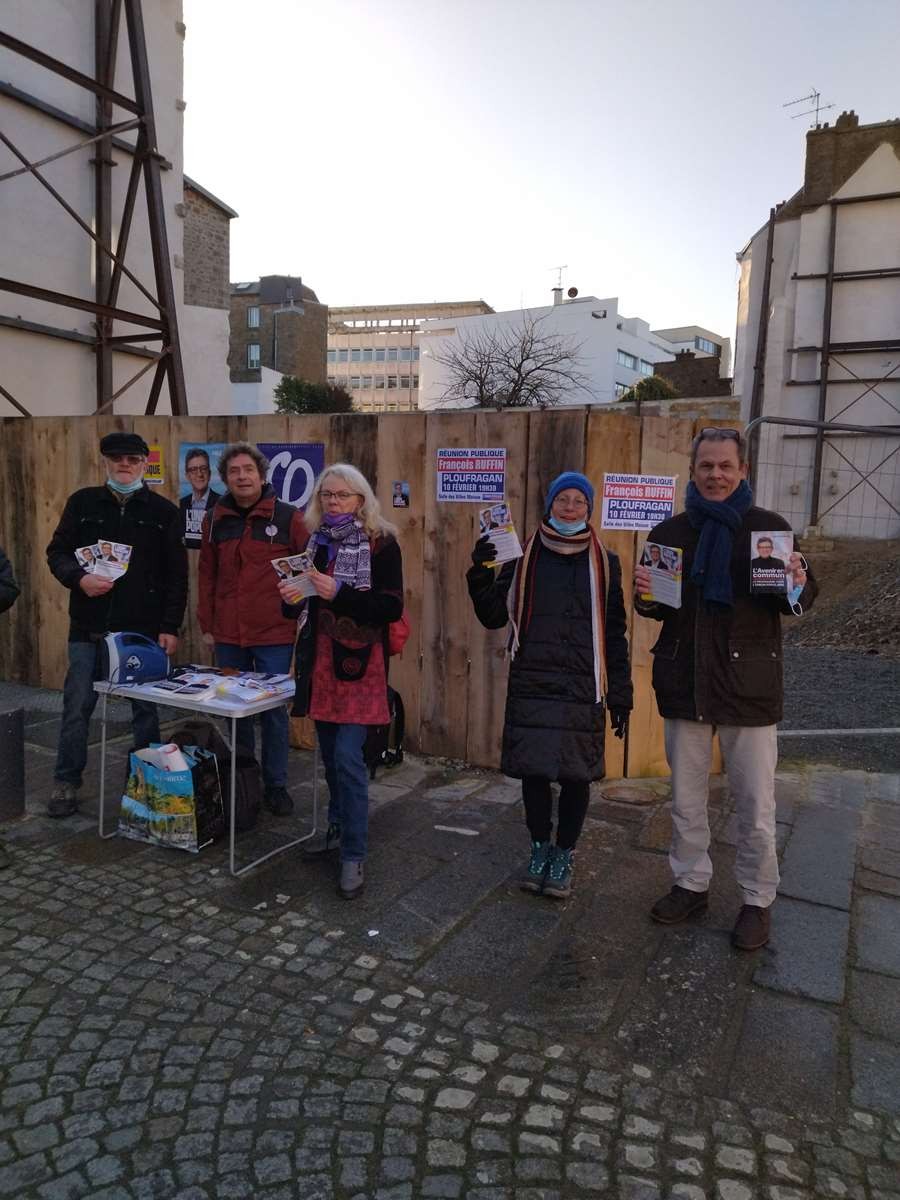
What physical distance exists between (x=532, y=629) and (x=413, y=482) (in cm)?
210

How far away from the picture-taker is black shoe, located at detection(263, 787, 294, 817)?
15.5 ft

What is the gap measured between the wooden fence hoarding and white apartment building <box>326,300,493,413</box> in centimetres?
8238

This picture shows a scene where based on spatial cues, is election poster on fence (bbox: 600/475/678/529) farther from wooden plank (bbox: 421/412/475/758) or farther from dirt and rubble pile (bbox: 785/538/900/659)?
dirt and rubble pile (bbox: 785/538/900/659)

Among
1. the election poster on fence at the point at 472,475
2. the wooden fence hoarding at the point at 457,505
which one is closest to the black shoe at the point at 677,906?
the wooden fence hoarding at the point at 457,505

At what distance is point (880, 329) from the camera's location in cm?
2144

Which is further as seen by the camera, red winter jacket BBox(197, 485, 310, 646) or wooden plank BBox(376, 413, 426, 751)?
wooden plank BBox(376, 413, 426, 751)

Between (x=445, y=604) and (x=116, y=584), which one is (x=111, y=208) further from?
(x=445, y=604)

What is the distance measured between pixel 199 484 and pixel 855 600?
1206cm

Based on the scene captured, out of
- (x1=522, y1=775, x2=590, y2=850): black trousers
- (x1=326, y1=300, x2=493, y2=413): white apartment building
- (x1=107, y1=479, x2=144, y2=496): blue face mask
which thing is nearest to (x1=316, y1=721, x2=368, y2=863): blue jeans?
(x1=522, y1=775, x2=590, y2=850): black trousers

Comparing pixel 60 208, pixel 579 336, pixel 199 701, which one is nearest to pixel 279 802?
pixel 199 701

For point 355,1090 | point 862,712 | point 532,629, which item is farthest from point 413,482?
point 862,712

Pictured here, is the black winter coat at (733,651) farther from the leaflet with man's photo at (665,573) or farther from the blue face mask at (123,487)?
the blue face mask at (123,487)

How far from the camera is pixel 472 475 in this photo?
5336mm

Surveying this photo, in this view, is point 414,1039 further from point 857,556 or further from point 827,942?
point 857,556
